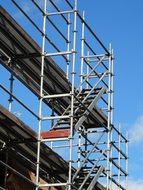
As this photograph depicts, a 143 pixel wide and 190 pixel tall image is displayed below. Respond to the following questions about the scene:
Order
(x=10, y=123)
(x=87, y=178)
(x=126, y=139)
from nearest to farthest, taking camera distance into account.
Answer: (x=10, y=123), (x=87, y=178), (x=126, y=139)

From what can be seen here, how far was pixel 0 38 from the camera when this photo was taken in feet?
50.0

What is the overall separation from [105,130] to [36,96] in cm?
390

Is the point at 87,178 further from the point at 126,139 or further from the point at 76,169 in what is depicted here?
the point at 126,139

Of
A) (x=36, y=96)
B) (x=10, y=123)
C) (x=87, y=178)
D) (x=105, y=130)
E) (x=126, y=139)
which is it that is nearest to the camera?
(x=10, y=123)

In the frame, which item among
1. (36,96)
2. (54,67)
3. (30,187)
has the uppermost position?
(54,67)

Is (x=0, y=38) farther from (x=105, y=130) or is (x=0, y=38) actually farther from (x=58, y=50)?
(x=105, y=130)

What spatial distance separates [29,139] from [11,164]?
0.94 m

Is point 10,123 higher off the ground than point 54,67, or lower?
lower

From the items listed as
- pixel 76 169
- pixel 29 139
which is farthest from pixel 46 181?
pixel 29 139

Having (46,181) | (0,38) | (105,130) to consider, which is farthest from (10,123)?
(105,130)

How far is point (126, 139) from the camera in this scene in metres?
21.2

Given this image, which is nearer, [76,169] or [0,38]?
[0,38]

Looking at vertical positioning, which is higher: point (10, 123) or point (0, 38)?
point (0, 38)

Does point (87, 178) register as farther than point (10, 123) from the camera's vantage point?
Yes
